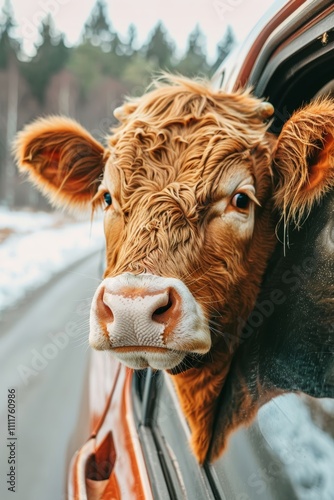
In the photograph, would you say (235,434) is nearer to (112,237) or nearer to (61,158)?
(112,237)

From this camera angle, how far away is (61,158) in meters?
2.27

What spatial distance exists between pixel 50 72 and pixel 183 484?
30.6 metres

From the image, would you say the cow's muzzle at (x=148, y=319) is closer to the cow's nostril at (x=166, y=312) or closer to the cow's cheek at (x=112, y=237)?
the cow's nostril at (x=166, y=312)

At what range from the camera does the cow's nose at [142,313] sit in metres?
1.33

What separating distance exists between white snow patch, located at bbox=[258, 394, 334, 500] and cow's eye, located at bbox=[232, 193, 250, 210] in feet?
2.06

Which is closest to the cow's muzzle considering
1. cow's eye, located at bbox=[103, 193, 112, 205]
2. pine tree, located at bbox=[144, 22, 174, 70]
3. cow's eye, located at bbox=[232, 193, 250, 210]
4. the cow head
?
the cow head

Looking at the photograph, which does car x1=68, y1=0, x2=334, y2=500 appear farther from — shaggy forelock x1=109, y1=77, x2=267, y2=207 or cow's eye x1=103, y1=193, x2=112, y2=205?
cow's eye x1=103, y1=193, x2=112, y2=205

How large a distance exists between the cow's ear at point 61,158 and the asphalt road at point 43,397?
45cm

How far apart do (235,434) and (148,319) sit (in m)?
0.54

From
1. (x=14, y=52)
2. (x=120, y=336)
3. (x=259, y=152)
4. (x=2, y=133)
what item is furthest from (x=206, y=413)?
(x=14, y=52)

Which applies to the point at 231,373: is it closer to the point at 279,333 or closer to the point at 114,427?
the point at 279,333

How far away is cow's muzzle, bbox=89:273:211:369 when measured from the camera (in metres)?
1.34

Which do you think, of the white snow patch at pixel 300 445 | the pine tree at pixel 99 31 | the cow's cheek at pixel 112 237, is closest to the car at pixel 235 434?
the white snow patch at pixel 300 445

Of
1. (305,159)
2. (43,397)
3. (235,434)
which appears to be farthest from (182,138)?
(43,397)
